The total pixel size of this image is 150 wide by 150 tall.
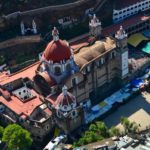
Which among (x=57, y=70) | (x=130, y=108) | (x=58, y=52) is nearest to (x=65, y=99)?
(x=57, y=70)

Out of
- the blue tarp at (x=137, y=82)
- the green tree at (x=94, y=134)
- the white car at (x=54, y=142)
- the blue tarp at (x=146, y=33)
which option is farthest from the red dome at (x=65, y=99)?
the blue tarp at (x=146, y=33)

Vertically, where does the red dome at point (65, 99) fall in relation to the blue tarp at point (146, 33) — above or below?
above

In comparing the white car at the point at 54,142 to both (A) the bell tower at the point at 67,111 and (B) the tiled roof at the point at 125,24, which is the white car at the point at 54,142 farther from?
(B) the tiled roof at the point at 125,24

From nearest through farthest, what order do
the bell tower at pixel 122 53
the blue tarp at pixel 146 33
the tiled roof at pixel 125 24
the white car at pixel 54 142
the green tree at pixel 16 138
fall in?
the green tree at pixel 16 138
the white car at pixel 54 142
the bell tower at pixel 122 53
the tiled roof at pixel 125 24
the blue tarp at pixel 146 33

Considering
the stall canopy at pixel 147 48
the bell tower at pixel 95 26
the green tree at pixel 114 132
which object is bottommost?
the green tree at pixel 114 132

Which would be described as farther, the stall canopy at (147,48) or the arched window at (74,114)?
the stall canopy at (147,48)

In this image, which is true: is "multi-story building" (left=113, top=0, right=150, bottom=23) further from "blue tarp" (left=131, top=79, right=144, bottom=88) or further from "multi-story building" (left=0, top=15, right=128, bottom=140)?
"blue tarp" (left=131, top=79, right=144, bottom=88)

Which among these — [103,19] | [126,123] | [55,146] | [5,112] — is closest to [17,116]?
[5,112]

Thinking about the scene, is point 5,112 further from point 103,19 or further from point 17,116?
point 103,19

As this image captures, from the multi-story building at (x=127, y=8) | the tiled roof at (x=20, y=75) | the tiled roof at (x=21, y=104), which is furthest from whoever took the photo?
the multi-story building at (x=127, y=8)
